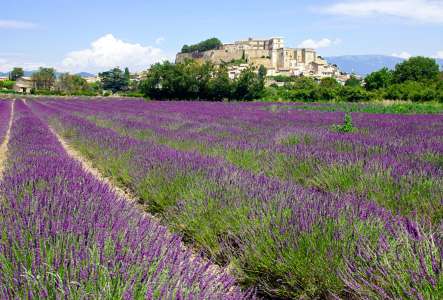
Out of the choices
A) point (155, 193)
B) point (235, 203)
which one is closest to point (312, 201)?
point (235, 203)

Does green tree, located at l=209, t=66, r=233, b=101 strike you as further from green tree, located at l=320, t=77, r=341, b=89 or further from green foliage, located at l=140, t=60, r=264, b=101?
green tree, located at l=320, t=77, r=341, b=89

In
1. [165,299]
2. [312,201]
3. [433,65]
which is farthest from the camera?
[433,65]

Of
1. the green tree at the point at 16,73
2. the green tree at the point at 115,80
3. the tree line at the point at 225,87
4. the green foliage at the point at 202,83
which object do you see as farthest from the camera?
the green tree at the point at 16,73

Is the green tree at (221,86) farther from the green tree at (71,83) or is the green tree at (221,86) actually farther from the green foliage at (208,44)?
the green foliage at (208,44)

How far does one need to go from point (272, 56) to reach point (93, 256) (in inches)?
5446

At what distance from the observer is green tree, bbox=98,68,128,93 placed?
112 meters

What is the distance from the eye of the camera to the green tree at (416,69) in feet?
236

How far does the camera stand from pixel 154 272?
1.64 metres

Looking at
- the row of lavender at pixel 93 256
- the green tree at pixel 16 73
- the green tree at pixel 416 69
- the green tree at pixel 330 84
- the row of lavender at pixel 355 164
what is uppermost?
the green tree at pixel 16 73

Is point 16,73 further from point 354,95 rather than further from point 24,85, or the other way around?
point 354,95

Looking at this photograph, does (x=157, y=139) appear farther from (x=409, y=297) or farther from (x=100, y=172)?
(x=409, y=297)

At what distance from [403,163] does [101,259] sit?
389 cm

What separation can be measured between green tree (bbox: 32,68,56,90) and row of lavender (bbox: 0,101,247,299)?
112 m

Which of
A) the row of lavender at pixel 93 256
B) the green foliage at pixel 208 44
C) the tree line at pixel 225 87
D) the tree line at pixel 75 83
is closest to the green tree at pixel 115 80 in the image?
the tree line at pixel 75 83
